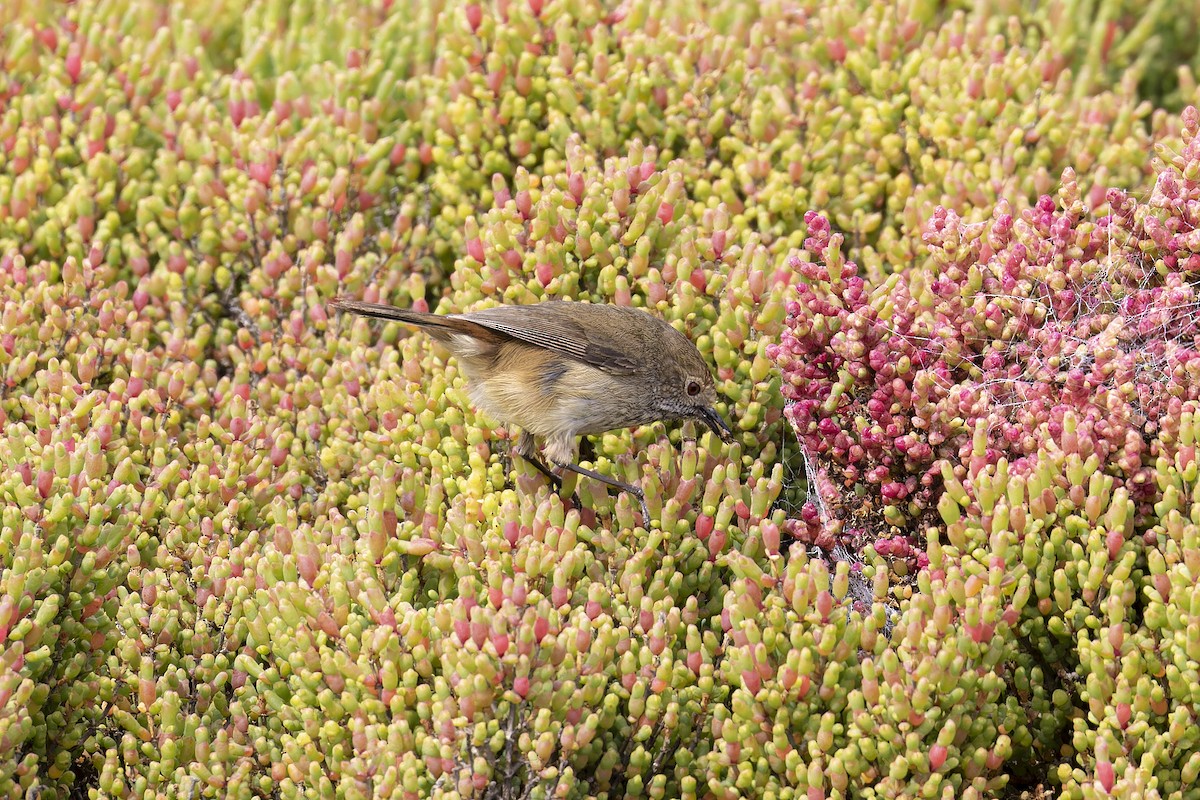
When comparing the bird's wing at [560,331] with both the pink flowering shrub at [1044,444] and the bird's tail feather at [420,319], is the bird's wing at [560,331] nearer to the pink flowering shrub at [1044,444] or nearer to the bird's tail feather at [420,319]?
the bird's tail feather at [420,319]

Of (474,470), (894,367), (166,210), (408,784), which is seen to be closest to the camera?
(408,784)

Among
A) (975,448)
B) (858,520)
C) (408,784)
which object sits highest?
(975,448)

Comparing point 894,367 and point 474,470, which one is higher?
point 894,367

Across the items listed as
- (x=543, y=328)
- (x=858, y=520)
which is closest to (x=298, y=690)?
(x=543, y=328)

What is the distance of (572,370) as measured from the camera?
4812 mm

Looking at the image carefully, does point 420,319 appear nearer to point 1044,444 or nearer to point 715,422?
point 715,422

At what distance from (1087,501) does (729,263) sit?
6.24ft

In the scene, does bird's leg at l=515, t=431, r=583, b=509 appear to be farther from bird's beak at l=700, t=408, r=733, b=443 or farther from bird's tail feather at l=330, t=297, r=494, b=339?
bird's beak at l=700, t=408, r=733, b=443

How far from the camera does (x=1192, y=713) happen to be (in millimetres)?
3627

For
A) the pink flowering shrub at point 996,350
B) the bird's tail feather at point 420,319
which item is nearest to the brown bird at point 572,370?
the bird's tail feather at point 420,319

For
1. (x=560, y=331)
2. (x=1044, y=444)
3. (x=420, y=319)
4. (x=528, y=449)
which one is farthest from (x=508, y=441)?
(x=1044, y=444)

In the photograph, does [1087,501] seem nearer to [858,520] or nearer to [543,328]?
[858,520]

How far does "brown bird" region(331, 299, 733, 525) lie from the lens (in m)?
4.71

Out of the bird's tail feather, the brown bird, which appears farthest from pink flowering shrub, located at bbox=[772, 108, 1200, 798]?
the bird's tail feather
